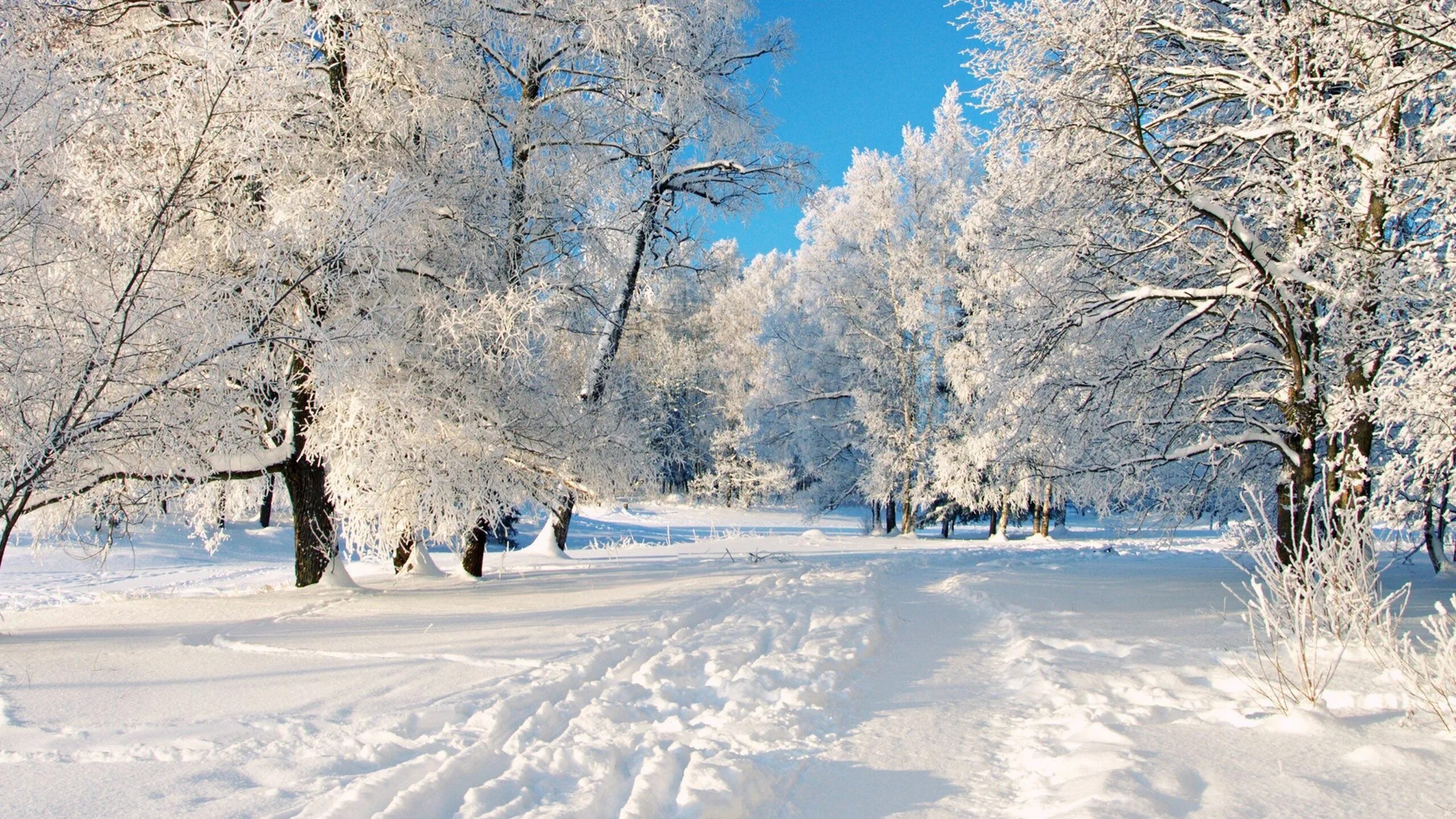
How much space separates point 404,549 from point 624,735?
292 inches

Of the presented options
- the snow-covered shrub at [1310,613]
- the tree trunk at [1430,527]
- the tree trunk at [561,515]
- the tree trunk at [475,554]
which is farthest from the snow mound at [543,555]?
the tree trunk at [1430,527]

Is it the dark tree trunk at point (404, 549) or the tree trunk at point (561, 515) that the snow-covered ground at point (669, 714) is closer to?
the dark tree trunk at point (404, 549)

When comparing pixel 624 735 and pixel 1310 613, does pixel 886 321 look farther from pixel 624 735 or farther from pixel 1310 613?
pixel 624 735

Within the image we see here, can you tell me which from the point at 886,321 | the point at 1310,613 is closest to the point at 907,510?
the point at 886,321

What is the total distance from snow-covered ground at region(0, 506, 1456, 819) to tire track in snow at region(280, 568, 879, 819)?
2cm

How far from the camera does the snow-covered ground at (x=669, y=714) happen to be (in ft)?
10.3

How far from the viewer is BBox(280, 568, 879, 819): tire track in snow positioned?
10.1 feet

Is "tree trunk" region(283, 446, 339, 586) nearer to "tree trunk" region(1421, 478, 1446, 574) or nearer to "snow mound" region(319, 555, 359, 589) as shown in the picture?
"snow mound" region(319, 555, 359, 589)

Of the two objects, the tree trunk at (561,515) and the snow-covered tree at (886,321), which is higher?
the snow-covered tree at (886,321)

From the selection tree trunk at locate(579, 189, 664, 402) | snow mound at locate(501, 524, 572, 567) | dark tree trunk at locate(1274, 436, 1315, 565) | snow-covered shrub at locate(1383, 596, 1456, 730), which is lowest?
snow mound at locate(501, 524, 572, 567)

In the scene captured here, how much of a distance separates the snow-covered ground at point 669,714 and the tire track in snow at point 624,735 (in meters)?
0.02

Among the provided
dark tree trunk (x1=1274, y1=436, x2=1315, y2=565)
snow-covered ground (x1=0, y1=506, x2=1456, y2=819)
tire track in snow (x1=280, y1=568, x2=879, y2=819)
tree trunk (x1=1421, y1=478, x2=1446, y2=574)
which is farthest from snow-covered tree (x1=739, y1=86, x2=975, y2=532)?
tire track in snow (x1=280, y1=568, x2=879, y2=819)

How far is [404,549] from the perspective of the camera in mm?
10453

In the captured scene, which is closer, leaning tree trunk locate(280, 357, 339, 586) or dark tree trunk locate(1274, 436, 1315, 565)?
dark tree trunk locate(1274, 436, 1315, 565)
